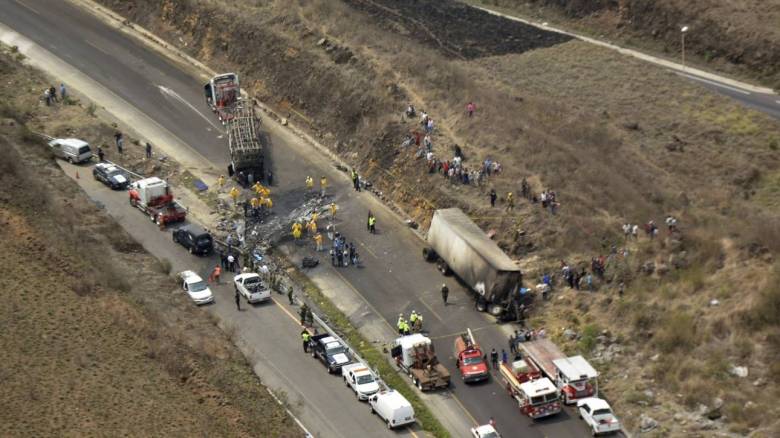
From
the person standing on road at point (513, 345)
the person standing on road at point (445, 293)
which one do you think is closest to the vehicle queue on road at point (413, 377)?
the person standing on road at point (513, 345)

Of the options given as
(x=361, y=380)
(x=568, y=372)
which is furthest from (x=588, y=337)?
(x=361, y=380)

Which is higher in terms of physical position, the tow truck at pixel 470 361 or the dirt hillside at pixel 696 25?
the dirt hillside at pixel 696 25

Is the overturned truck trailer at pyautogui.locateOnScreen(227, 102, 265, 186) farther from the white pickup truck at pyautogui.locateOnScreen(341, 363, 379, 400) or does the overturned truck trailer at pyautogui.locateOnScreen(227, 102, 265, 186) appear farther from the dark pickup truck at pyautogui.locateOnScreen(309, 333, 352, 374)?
the white pickup truck at pyautogui.locateOnScreen(341, 363, 379, 400)

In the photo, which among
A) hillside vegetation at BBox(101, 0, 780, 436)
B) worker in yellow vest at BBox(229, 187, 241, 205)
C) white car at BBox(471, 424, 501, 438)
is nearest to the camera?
white car at BBox(471, 424, 501, 438)

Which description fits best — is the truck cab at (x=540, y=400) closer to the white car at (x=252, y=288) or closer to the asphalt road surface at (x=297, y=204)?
the asphalt road surface at (x=297, y=204)

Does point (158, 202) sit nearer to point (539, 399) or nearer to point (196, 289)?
point (196, 289)

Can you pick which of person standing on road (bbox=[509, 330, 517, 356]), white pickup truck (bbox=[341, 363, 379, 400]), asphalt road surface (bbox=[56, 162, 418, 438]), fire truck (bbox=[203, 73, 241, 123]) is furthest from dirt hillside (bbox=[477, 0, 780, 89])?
white pickup truck (bbox=[341, 363, 379, 400])

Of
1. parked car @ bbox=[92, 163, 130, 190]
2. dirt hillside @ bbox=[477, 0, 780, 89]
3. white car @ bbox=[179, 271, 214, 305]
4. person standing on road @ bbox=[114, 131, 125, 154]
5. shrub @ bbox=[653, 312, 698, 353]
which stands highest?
dirt hillside @ bbox=[477, 0, 780, 89]
